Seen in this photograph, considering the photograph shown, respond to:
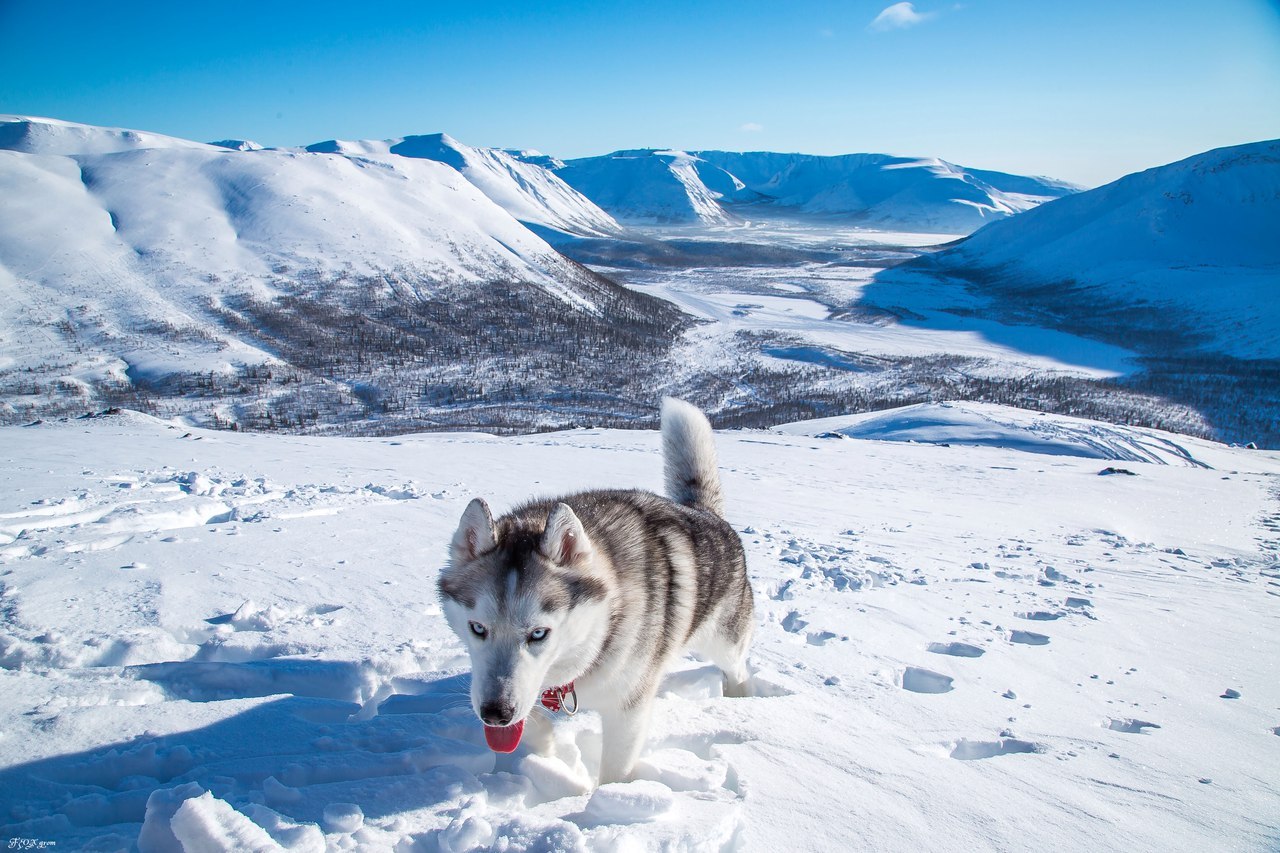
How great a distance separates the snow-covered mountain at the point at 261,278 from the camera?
3988 centimetres

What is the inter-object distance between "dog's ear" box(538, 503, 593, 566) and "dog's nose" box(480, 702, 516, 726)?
614 mm

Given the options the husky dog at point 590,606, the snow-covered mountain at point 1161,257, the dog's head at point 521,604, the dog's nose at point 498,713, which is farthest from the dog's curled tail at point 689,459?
the snow-covered mountain at point 1161,257

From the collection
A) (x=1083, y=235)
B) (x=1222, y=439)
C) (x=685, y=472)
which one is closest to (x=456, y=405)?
(x=685, y=472)

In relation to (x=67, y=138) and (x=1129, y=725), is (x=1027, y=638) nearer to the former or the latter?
(x=1129, y=725)

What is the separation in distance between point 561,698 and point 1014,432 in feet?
75.1

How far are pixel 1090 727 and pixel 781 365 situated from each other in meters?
45.4

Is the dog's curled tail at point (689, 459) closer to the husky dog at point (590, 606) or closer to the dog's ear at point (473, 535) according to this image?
the husky dog at point (590, 606)

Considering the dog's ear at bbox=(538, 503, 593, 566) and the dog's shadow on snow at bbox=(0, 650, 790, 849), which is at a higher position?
the dog's ear at bbox=(538, 503, 593, 566)

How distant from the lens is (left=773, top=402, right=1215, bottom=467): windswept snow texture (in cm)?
2022

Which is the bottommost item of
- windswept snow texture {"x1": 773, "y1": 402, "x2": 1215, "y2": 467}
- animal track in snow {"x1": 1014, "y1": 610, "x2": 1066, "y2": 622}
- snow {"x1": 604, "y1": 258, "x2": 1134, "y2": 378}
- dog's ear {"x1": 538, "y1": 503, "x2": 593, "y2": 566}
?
windswept snow texture {"x1": 773, "y1": 402, "x2": 1215, "y2": 467}

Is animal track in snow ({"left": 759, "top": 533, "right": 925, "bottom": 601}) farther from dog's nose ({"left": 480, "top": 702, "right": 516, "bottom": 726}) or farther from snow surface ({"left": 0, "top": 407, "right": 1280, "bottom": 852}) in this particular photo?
dog's nose ({"left": 480, "top": 702, "right": 516, "bottom": 726})

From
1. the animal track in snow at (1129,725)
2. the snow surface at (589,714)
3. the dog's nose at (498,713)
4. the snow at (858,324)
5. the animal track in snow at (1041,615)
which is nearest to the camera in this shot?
the dog's nose at (498,713)

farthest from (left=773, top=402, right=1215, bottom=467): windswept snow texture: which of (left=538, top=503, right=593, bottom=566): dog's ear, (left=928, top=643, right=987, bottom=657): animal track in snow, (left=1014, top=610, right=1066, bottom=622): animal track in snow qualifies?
(left=538, top=503, right=593, bottom=566): dog's ear

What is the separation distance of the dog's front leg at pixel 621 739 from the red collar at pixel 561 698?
0.16m
